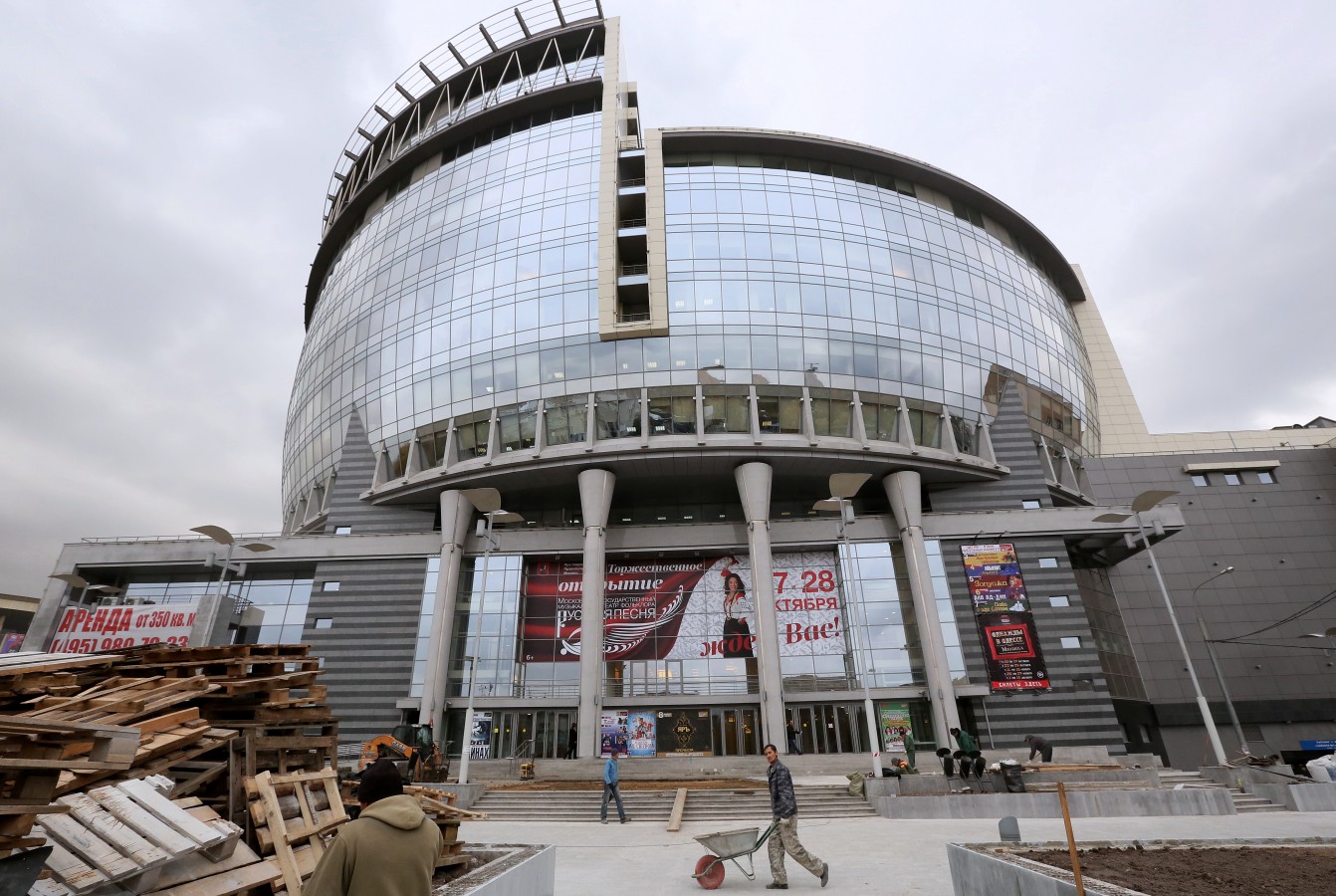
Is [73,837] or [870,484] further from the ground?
[870,484]

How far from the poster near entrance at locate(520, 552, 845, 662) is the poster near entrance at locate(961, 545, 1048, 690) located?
7.73 m

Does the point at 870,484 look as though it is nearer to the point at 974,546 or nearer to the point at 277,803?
the point at 974,546

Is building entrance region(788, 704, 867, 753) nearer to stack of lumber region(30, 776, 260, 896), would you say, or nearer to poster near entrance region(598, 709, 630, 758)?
poster near entrance region(598, 709, 630, 758)

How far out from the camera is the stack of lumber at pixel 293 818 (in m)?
6.83

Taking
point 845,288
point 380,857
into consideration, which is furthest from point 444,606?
point 380,857

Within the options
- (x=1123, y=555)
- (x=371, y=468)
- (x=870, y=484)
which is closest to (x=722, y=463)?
(x=870, y=484)

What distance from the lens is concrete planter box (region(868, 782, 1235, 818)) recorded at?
17.1 metres

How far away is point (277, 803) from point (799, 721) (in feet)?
106

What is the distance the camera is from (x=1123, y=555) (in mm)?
44344

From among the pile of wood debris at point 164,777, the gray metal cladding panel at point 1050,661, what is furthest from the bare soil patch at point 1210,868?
the gray metal cladding panel at point 1050,661

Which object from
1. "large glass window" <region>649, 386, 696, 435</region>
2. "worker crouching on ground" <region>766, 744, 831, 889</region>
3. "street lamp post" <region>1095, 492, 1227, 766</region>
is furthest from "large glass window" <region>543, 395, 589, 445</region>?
"worker crouching on ground" <region>766, 744, 831, 889</region>

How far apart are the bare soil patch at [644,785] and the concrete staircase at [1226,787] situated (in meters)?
13.2

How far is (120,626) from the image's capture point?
126 ft

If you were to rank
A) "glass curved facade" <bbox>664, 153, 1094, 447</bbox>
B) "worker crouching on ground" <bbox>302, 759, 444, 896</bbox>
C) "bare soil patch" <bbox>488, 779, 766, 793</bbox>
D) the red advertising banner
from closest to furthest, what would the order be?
"worker crouching on ground" <bbox>302, 759, 444, 896</bbox>, "bare soil patch" <bbox>488, 779, 766, 793</bbox>, the red advertising banner, "glass curved facade" <bbox>664, 153, 1094, 447</bbox>
